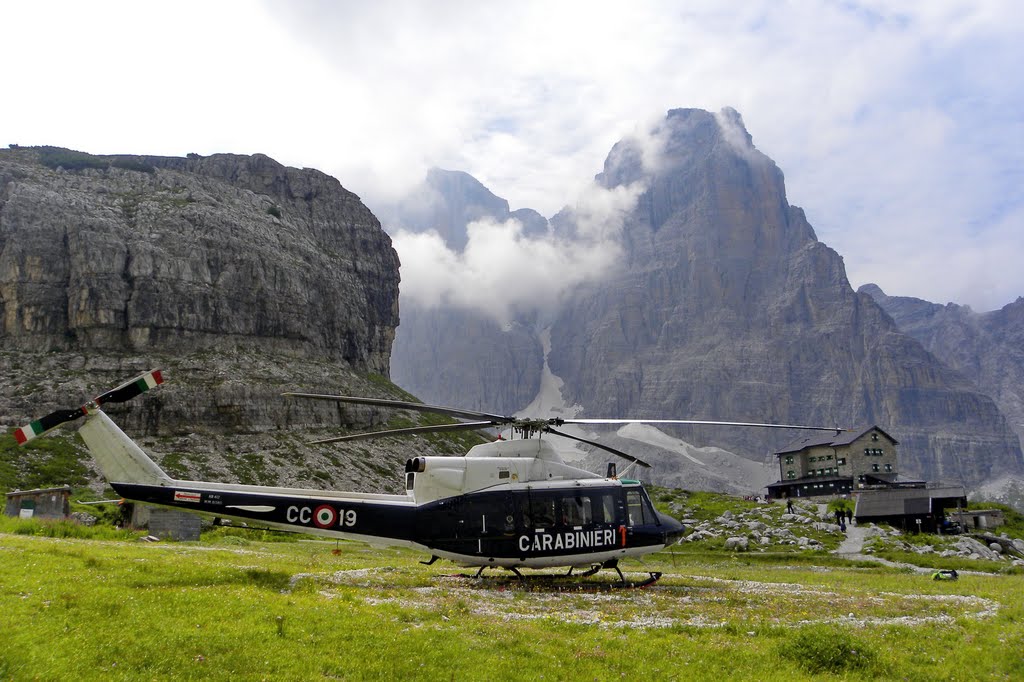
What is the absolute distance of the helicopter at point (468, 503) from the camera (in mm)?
20016

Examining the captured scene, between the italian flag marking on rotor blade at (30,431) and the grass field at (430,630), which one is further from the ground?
the italian flag marking on rotor blade at (30,431)

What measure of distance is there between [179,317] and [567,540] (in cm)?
12752

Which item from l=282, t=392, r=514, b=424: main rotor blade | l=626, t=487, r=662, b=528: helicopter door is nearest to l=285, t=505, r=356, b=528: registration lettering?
l=282, t=392, r=514, b=424: main rotor blade

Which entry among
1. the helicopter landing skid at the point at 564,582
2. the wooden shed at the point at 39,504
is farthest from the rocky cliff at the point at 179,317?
the helicopter landing skid at the point at 564,582

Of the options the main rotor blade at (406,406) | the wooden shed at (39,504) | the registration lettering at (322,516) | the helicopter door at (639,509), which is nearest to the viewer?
the main rotor blade at (406,406)

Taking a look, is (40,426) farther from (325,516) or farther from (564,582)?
(564,582)

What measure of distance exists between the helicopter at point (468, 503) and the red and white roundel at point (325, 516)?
0.03 meters

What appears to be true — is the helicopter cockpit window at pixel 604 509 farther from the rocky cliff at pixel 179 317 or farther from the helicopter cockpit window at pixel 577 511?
the rocky cliff at pixel 179 317

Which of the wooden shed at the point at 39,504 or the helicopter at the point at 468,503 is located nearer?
the helicopter at the point at 468,503

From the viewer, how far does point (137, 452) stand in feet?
66.3

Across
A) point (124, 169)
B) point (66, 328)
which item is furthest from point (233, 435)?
point (124, 169)

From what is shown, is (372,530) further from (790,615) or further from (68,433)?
(68,433)

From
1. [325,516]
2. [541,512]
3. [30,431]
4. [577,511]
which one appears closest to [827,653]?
[577,511]

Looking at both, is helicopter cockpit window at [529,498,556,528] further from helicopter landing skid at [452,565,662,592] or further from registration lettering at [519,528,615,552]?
helicopter landing skid at [452,565,662,592]
